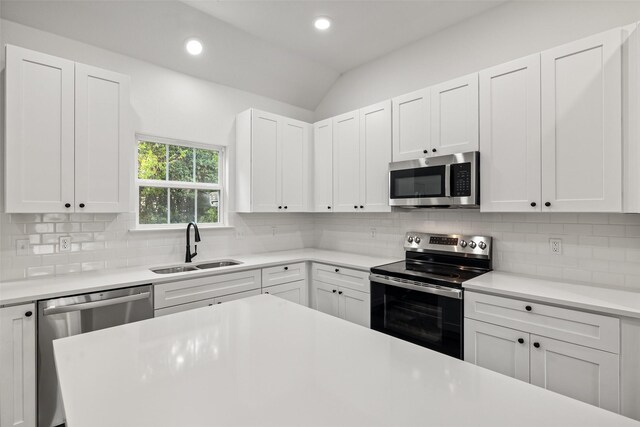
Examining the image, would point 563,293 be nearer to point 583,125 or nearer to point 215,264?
point 583,125

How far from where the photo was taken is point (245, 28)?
10.1 feet

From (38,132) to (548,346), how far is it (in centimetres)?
351

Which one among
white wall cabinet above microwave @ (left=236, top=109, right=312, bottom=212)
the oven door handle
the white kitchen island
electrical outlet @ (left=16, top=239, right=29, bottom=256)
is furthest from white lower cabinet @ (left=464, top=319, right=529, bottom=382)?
electrical outlet @ (left=16, top=239, right=29, bottom=256)

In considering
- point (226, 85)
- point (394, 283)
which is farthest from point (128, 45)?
point (394, 283)

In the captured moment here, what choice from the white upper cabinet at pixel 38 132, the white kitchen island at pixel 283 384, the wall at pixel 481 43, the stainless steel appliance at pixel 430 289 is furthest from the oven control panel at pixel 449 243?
the white upper cabinet at pixel 38 132

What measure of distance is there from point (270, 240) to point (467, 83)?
2619mm

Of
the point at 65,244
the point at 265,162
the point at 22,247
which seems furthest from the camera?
the point at 265,162

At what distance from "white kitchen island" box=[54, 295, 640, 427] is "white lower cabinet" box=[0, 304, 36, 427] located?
1.08 metres

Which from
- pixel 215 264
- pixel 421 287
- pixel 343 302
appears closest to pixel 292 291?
pixel 343 302

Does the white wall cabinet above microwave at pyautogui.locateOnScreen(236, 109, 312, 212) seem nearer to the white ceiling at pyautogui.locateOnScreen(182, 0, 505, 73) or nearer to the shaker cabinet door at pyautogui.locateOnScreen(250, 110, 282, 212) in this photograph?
the shaker cabinet door at pyautogui.locateOnScreen(250, 110, 282, 212)

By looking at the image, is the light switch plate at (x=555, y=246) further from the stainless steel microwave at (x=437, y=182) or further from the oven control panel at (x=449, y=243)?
the stainless steel microwave at (x=437, y=182)

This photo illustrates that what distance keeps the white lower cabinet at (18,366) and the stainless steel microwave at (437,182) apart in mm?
2773

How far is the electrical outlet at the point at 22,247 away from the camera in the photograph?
92.9 inches

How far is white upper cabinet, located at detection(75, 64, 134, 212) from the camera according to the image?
7.70 feet
